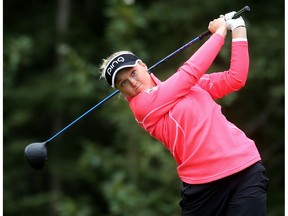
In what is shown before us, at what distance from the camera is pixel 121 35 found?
10.0m

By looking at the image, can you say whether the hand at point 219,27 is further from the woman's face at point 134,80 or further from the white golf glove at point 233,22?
the woman's face at point 134,80

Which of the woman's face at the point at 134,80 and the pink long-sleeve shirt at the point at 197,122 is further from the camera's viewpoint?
the woman's face at the point at 134,80

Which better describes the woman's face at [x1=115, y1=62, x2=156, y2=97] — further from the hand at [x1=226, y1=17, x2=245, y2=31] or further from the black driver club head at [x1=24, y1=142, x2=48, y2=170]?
the black driver club head at [x1=24, y1=142, x2=48, y2=170]

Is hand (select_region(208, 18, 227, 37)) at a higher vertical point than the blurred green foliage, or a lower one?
lower

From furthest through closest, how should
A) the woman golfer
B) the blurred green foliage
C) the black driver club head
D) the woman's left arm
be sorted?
the blurred green foliage
the black driver club head
the woman's left arm
the woman golfer

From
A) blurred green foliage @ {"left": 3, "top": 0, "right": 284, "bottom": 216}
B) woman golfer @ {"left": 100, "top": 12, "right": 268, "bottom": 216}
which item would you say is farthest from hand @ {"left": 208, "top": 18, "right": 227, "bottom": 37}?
blurred green foliage @ {"left": 3, "top": 0, "right": 284, "bottom": 216}

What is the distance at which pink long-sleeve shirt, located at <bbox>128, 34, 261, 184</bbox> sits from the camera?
3.75 metres

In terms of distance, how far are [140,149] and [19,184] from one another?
2940mm

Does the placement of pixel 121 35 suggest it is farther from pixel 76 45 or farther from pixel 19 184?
pixel 19 184

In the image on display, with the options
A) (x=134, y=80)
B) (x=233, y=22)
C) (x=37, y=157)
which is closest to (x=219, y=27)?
(x=233, y=22)

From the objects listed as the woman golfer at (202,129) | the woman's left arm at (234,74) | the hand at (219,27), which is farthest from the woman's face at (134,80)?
the hand at (219,27)

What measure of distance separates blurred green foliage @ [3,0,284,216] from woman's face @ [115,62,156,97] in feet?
16.4

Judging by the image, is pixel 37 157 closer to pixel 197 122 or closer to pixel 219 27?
pixel 197 122

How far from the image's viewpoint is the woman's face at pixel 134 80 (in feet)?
12.8
